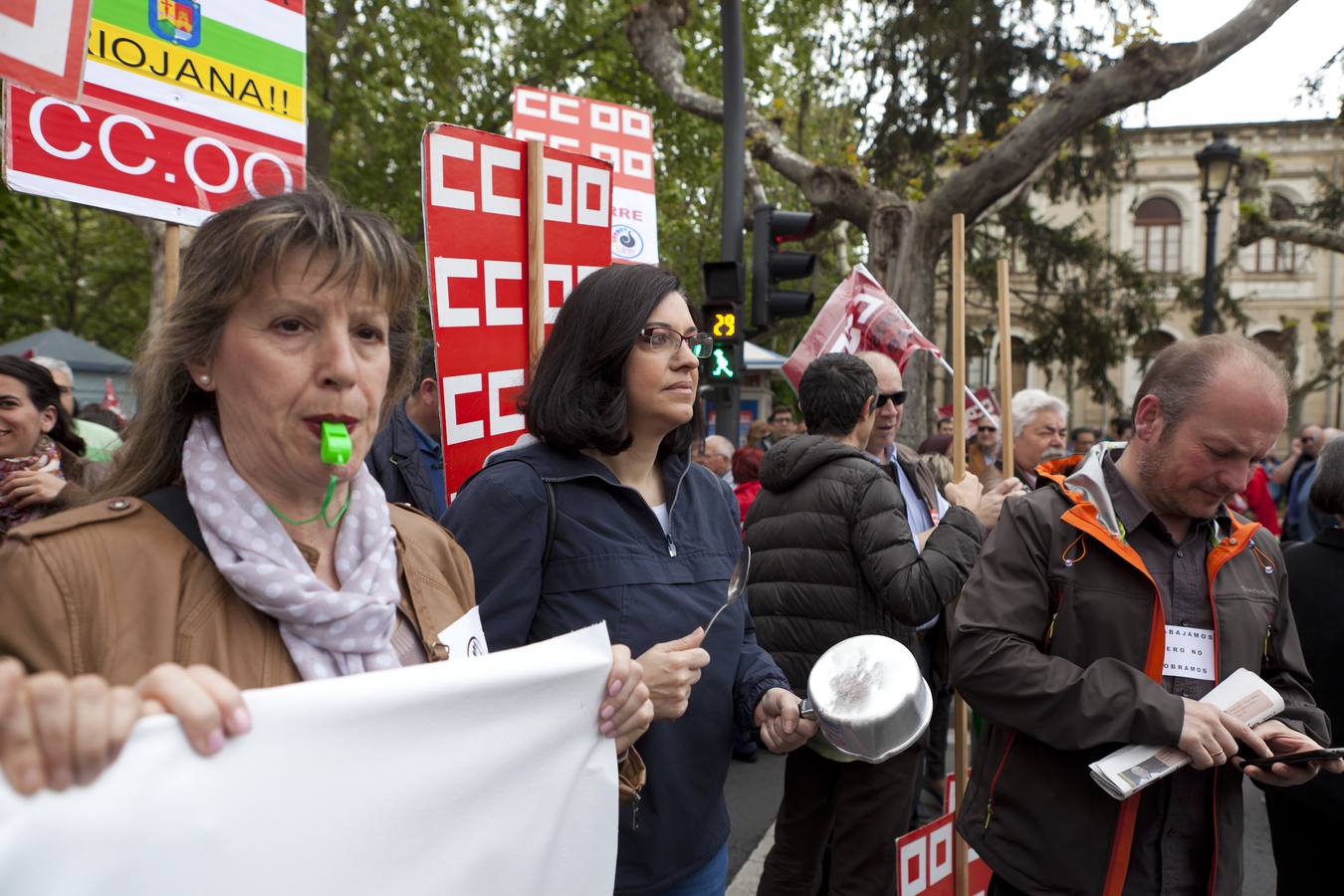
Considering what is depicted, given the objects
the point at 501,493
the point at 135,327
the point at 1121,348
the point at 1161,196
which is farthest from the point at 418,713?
the point at 1161,196

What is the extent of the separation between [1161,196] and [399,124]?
2881 centimetres

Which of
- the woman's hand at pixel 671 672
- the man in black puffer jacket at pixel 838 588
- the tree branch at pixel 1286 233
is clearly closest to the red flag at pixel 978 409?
the man in black puffer jacket at pixel 838 588

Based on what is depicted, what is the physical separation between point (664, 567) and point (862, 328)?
114 inches

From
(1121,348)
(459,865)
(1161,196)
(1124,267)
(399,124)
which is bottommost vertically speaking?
(459,865)

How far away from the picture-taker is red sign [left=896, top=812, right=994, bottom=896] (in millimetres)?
3021

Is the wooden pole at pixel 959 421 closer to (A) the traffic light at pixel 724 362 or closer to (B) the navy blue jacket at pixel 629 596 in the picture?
(B) the navy blue jacket at pixel 629 596

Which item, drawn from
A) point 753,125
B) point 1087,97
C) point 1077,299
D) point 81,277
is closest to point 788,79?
point 1077,299

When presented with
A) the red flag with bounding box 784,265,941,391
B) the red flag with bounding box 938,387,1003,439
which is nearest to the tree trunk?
the red flag with bounding box 938,387,1003,439

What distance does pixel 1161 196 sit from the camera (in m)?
35.0

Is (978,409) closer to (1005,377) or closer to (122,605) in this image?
(1005,377)

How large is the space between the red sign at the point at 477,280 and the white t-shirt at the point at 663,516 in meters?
0.66

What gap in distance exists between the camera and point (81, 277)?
24.7 m

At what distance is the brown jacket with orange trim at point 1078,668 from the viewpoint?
2.11m

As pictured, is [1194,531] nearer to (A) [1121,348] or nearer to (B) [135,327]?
(A) [1121,348]
